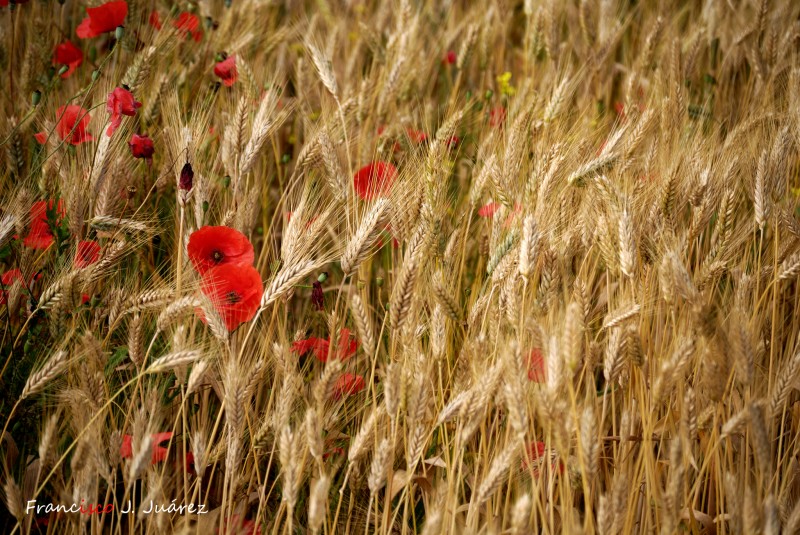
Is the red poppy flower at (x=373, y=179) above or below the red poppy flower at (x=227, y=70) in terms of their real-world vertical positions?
below

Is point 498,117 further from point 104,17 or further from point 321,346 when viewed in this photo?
point 104,17

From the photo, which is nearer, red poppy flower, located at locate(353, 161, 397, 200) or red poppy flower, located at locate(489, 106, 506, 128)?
red poppy flower, located at locate(353, 161, 397, 200)

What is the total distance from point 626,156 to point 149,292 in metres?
1.18

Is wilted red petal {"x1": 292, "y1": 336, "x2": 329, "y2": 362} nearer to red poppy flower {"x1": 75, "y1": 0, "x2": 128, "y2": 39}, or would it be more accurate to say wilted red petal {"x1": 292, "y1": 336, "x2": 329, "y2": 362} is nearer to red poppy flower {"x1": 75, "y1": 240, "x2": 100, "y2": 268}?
red poppy flower {"x1": 75, "y1": 240, "x2": 100, "y2": 268}

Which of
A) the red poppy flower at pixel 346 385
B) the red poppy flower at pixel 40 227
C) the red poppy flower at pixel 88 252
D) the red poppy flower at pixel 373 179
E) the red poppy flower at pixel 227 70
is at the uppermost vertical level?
the red poppy flower at pixel 227 70

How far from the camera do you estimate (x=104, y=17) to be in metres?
1.93

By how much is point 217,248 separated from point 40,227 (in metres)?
0.45

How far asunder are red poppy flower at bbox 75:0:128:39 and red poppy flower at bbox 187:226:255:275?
86 centimetres

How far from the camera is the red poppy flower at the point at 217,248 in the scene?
4.70 feet

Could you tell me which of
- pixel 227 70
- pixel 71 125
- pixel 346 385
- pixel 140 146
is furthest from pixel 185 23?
pixel 346 385

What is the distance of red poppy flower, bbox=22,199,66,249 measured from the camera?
5.07 feet

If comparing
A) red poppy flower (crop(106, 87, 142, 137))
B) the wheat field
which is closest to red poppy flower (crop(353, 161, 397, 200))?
the wheat field

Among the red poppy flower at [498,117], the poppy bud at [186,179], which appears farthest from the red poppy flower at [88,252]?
the red poppy flower at [498,117]

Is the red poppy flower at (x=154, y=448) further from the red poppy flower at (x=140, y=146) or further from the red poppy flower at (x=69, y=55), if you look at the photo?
the red poppy flower at (x=69, y=55)
